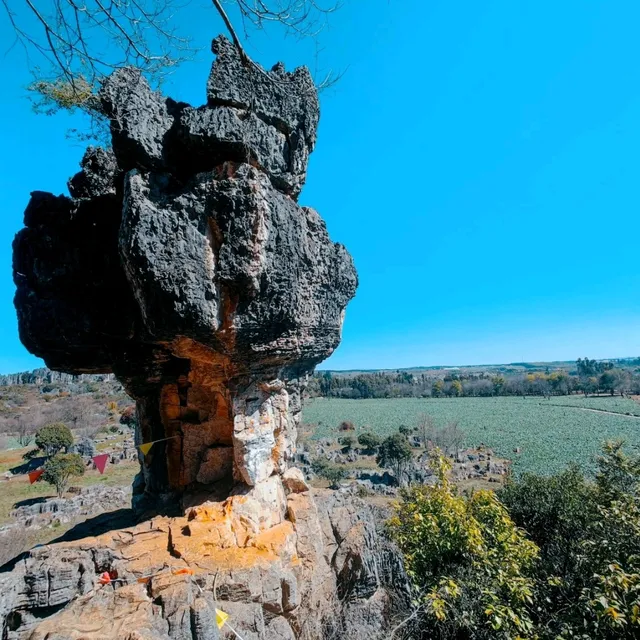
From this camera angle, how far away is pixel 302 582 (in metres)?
6.50

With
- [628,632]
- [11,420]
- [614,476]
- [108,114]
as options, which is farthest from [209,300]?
[11,420]

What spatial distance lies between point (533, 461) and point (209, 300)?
3589cm

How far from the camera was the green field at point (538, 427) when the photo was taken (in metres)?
35.0

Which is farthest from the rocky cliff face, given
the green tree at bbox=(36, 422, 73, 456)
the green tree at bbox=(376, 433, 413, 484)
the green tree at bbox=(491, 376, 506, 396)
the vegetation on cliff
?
the green tree at bbox=(491, 376, 506, 396)

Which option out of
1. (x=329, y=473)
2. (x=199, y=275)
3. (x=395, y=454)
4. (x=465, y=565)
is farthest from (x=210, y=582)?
(x=395, y=454)

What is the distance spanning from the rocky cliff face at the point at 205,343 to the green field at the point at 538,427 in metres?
25.5

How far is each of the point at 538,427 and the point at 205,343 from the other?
190ft

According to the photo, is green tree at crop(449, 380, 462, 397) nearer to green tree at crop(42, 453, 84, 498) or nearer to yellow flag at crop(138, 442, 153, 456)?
green tree at crop(42, 453, 84, 498)

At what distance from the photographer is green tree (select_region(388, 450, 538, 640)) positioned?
18.0ft

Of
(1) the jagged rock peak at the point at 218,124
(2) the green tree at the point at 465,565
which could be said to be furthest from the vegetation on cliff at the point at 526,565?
(1) the jagged rock peak at the point at 218,124

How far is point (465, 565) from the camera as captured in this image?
732 cm

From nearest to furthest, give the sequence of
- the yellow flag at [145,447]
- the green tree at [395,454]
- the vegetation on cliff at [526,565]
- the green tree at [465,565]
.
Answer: the vegetation on cliff at [526,565], the green tree at [465,565], the yellow flag at [145,447], the green tree at [395,454]

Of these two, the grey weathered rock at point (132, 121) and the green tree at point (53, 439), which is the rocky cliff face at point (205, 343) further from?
the green tree at point (53, 439)

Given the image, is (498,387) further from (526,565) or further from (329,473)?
(526,565)
